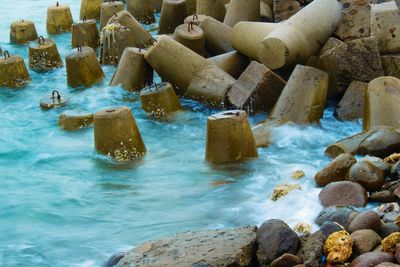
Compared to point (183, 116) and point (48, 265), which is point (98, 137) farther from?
point (48, 265)

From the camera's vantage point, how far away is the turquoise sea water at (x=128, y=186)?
6828 mm

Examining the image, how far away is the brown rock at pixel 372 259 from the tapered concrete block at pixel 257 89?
164 inches

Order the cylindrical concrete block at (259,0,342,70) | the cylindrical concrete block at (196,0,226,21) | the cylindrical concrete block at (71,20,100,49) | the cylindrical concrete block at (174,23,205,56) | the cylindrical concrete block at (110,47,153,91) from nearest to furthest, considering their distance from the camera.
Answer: the cylindrical concrete block at (259,0,342,70) → the cylindrical concrete block at (110,47,153,91) → the cylindrical concrete block at (174,23,205,56) → the cylindrical concrete block at (196,0,226,21) → the cylindrical concrete block at (71,20,100,49)

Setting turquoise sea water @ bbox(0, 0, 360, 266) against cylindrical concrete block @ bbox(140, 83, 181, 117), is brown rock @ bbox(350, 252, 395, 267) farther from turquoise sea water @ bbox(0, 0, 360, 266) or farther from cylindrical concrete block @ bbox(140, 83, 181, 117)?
cylindrical concrete block @ bbox(140, 83, 181, 117)

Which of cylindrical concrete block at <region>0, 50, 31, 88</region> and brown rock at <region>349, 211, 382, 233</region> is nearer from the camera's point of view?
brown rock at <region>349, 211, 382, 233</region>

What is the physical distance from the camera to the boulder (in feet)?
18.3

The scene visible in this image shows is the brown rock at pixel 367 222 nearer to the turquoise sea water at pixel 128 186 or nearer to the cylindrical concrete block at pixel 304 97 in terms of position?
the turquoise sea water at pixel 128 186

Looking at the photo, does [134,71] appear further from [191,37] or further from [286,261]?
[286,261]

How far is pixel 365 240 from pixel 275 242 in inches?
28.0

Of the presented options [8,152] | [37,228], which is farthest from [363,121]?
[8,152]

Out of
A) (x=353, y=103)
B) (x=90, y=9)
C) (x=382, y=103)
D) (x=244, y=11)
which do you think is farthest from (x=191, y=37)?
(x=90, y=9)

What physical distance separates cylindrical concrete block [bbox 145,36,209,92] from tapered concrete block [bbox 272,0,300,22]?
1.80 meters

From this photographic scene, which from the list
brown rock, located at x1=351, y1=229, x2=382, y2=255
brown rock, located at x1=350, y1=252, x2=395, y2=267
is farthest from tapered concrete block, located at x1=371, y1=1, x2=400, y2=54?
brown rock, located at x1=350, y1=252, x2=395, y2=267

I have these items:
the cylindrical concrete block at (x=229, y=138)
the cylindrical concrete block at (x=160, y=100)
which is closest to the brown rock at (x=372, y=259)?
the cylindrical concrete block at (x=229, y=138)
